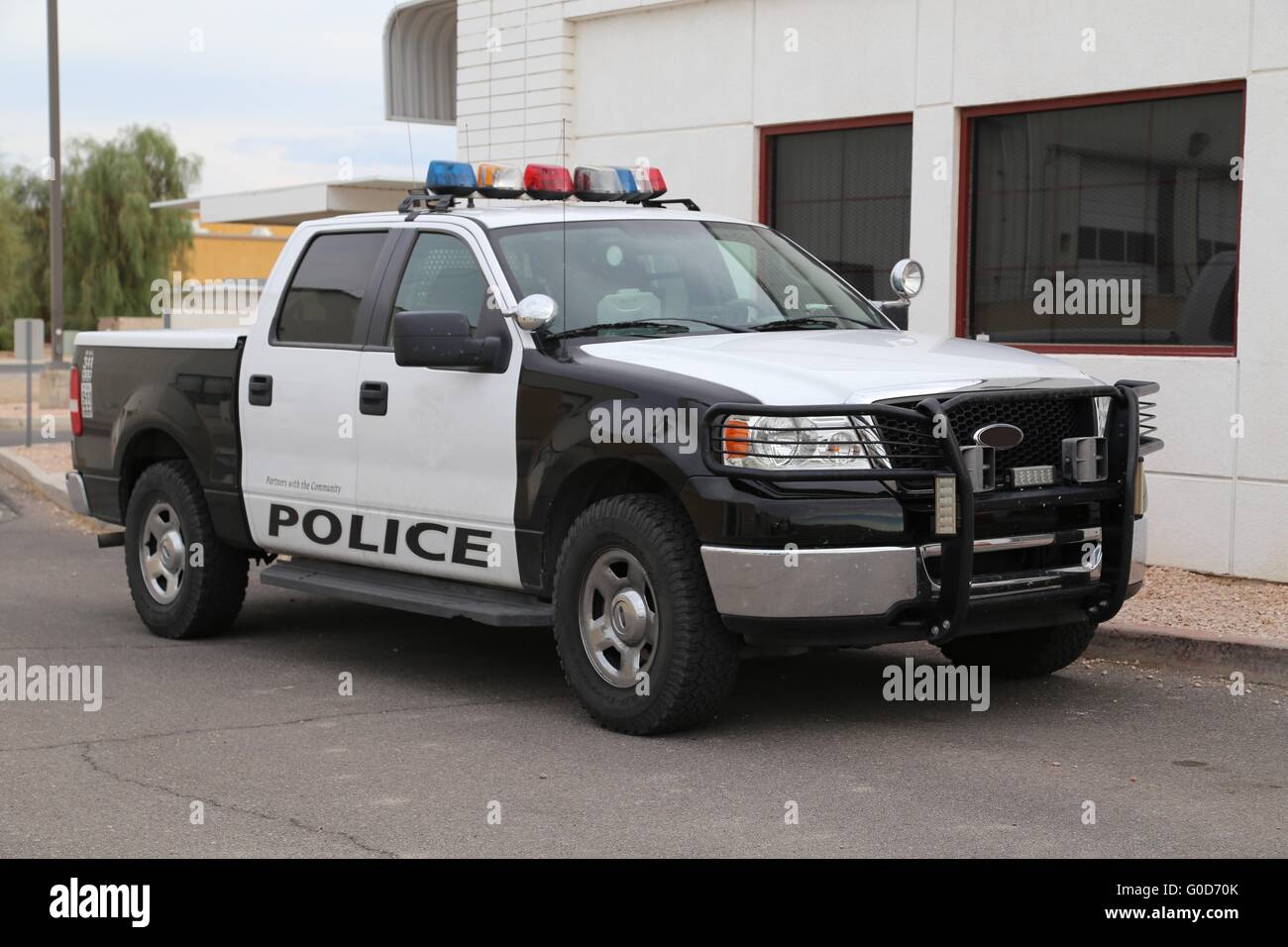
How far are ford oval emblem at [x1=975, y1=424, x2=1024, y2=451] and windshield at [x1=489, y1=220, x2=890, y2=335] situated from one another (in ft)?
4.28

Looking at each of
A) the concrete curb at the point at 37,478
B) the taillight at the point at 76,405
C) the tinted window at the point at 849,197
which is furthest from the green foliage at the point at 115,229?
the taillight at the point at 76,405

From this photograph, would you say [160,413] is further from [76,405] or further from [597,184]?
[597,184]

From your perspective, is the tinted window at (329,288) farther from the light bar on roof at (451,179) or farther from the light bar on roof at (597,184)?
the light bar on roof at (597,184)

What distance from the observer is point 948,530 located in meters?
6.25

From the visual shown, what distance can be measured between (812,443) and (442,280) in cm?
219

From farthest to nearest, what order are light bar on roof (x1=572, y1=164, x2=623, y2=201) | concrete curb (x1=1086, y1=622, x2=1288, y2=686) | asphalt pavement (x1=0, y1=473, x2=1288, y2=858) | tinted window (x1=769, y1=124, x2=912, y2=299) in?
1. tinted window (x1=769, y1=124, x2=912, y2=299)
2. light bar on roof (x1=572, y1=164, x2=623, y2=201)
3. concrete curb (x1=1086, y1=622, x2=1288, y2=686)
4. asphalt pavement (x1=0, y1=473, x2=1288, y2=858)

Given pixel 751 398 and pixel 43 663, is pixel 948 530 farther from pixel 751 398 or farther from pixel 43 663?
pixel 43 663

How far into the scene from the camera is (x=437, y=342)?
23.1 feet

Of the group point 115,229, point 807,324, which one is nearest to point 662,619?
point 807,324

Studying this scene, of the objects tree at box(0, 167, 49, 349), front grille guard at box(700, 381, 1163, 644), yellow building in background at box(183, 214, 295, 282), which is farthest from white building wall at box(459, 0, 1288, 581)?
yellow building in background at box(183, 214, 295, 282)

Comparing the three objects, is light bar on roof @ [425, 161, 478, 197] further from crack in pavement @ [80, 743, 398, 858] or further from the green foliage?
the green foliage

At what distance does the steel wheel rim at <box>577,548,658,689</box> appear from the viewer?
21.8 ft

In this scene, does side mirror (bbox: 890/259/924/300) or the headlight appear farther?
side mirror (bbox: 890/259/924/300)

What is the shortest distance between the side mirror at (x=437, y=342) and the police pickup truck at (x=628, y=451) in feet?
0.04
